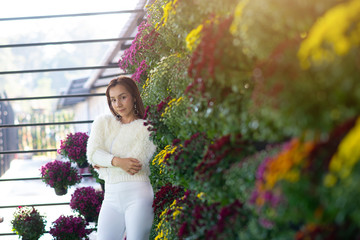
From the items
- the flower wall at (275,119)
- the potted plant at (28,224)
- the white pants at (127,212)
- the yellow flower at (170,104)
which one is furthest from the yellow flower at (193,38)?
the potted plant at (28,224)

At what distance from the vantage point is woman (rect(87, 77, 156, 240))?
341cm

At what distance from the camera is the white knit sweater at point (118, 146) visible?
138 inches

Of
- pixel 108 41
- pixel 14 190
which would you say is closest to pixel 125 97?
pixel 108 41

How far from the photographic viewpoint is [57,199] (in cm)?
576

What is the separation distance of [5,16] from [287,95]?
4.93 m

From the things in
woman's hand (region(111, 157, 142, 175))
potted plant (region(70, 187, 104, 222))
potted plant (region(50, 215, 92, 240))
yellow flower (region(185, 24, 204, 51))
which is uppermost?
yellow flower (region(185, 24, 204, 51))

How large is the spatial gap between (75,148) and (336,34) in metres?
4.05

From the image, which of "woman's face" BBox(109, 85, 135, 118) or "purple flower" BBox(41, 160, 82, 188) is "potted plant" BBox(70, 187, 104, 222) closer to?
"purple flower" BBox(41, 160, 82, 188)

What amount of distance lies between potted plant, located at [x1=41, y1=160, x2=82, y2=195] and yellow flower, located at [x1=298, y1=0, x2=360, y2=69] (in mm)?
4173

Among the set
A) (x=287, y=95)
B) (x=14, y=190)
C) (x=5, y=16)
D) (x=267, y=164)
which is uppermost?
(x=5, y=16)

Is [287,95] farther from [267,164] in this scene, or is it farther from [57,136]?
[57,136]

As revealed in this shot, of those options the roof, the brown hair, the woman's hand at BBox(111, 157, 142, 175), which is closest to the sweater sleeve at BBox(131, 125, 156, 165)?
Answer: the woman's hand at BBox(111, 157, 142, 175)

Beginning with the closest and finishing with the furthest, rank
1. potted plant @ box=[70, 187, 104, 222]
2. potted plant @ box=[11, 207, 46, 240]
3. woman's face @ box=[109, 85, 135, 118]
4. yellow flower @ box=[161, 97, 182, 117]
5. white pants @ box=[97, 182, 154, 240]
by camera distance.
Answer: yellow flower @ box=[161, 97, 182, 117] → white pants @ box=[97, 182, 154, 240] → woman's face @ box=[109, 85, 135, 118] → potted plant @ box=[70, 187, 104, 222] → potted plant @ box=[11, 207, 46, 240]

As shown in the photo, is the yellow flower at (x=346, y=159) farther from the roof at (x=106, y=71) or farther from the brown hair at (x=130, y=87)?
the roof at (x=106, y=71)
